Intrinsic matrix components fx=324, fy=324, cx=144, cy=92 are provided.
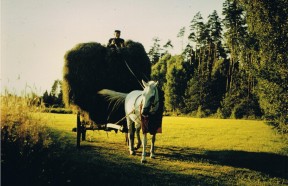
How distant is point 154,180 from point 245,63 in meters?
8.22

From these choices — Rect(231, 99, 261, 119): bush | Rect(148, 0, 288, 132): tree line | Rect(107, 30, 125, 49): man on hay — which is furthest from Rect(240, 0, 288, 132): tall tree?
Rect(231, 99, 261, 119): bush

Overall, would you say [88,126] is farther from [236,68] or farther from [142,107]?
[236,68]

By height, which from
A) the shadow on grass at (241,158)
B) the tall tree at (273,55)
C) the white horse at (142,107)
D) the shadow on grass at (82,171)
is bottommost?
the shadow on grass at (241,158)

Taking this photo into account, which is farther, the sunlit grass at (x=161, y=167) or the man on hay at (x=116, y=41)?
the man on hay at (x=116, y=41)

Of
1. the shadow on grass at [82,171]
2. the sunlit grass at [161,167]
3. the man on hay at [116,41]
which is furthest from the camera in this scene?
the man on hay at [116,41]

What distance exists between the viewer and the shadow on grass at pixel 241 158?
1093 cm

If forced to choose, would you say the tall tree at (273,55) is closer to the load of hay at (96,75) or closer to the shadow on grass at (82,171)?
the load of hay at (96,75)

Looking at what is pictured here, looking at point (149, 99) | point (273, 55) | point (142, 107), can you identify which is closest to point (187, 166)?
point (142, 107)

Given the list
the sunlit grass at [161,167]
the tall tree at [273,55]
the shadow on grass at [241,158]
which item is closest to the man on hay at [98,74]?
the sunlit grass at [161,167]

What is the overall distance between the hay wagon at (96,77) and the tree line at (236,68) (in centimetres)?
505

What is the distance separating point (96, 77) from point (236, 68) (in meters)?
59.8

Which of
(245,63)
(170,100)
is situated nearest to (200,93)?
(170,100)

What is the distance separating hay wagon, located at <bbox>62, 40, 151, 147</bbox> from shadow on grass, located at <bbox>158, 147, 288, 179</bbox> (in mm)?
2730

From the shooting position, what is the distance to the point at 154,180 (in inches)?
338
